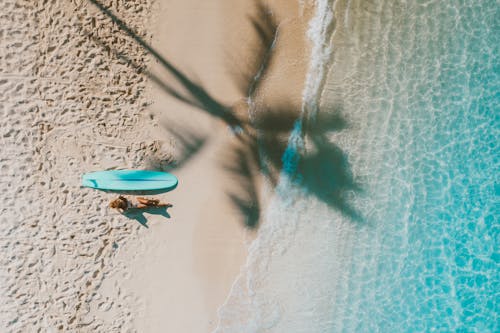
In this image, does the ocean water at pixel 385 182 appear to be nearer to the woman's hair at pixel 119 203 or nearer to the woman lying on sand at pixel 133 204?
the woman lying on sand at pixel 133 204

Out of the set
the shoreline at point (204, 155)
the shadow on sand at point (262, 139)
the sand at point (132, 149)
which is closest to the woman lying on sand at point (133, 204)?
the sand at point (132, 149)

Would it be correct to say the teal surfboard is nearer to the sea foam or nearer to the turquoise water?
the sea foam

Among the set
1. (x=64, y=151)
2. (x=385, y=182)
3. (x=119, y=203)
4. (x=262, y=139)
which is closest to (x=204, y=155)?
(x=262, y=139)

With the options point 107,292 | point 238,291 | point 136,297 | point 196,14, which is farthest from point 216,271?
point 196,14

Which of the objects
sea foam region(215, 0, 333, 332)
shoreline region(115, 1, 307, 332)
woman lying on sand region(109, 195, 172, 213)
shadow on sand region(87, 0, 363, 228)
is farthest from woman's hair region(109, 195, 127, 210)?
sea foam region(215, 0, 333, 332)

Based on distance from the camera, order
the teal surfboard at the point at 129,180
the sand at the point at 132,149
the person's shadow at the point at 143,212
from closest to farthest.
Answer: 1. the teal surfboard at the point at 129,180
2. the sand at the point at 132,149
3. the person's shadow at the point at 143,212

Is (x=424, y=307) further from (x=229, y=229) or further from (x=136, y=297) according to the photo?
(x=136, y=297)

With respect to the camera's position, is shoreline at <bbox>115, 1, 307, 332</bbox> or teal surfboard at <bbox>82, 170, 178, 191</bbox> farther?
shoreline at <bbox>115, 1, 307, 332</bbox>
